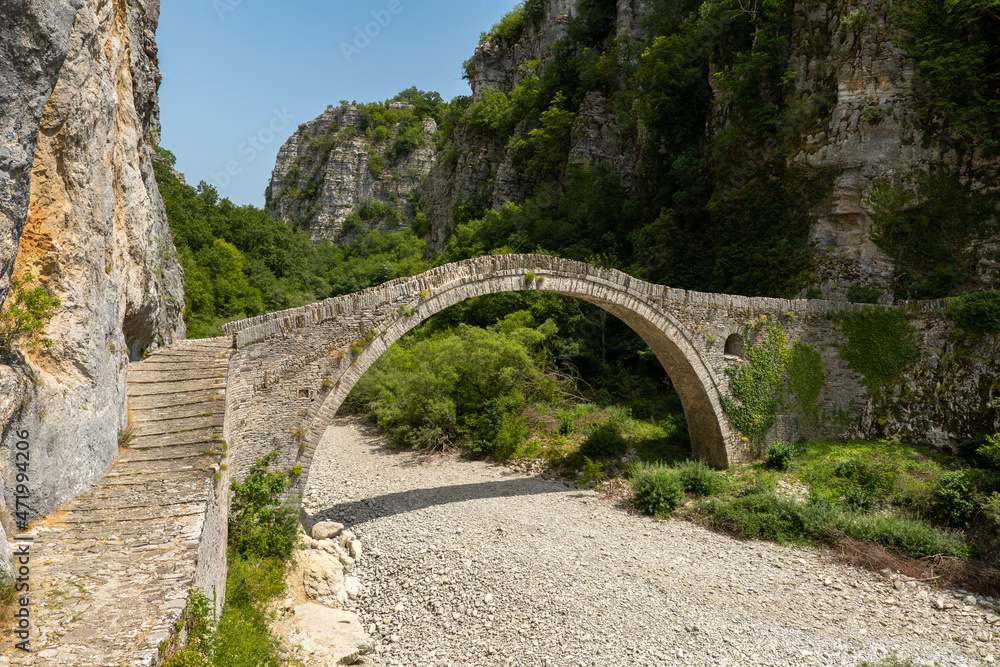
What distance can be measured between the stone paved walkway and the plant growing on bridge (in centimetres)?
145

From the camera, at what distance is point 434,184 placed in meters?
38.7

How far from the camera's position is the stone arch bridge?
851 centimetres

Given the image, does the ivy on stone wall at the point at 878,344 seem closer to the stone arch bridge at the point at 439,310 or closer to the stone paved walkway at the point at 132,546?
the stone arch bridge at the point at 439,310

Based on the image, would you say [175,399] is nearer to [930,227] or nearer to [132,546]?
[132,546]

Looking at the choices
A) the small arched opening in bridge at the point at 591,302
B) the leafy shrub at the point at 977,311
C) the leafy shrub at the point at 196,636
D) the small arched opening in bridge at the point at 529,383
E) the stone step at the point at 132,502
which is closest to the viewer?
the leafy shrub at the point at 196,636

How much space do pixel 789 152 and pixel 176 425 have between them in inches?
720

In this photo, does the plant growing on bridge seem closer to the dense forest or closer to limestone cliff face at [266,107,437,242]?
the dense forest

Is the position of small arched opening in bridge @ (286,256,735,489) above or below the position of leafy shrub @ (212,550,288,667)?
above

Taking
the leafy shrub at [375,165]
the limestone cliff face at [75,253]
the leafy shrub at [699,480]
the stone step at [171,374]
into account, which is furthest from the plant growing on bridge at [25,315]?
the leafy shrub at [375,165]

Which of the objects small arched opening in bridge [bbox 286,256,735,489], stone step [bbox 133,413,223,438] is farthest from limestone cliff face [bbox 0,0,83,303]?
small arched opening in bridge [bbox 286,256,735,489]

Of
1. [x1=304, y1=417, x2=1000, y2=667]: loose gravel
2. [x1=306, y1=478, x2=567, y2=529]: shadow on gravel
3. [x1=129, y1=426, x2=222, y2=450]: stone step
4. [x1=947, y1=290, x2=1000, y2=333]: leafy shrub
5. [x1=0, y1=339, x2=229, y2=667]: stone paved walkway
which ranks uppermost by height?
[x1=947, y1=290, x2=1000, y2=333]: leafy shrub

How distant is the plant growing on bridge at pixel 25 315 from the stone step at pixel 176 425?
5.83 ft

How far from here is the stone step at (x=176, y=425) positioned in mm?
5738

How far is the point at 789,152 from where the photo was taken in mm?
16812
